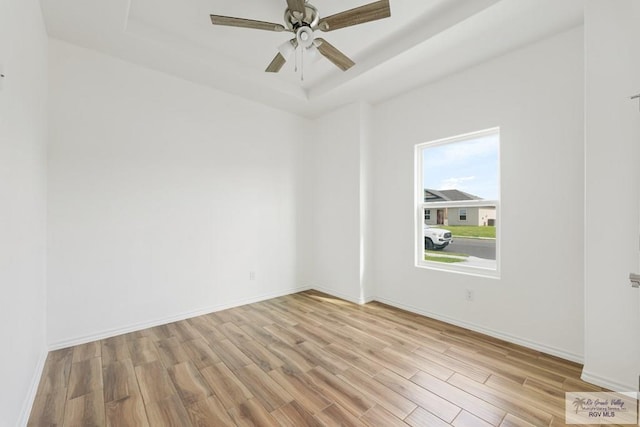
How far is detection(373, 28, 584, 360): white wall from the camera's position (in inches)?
91.2

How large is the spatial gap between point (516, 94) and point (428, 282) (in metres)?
2.17

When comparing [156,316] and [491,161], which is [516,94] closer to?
[491,161]

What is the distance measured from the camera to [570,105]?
7.59 ft

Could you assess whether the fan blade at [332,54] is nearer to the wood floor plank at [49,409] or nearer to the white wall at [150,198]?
the white wall at [150,198]

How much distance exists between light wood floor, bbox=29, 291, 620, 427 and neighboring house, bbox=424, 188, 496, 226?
1195mm

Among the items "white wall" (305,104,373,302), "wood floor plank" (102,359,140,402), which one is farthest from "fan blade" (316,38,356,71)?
"wood floor plank" (102,359,140,402)

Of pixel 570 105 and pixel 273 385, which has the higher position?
pixel 570 105

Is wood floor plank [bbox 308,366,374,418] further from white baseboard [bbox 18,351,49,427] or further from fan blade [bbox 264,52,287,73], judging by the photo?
fan blade [bbox 264,52,287,73]

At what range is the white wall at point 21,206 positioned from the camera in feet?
4.32

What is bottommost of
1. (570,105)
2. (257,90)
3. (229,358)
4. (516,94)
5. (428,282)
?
(229,358)

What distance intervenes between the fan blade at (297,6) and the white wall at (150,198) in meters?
1.98

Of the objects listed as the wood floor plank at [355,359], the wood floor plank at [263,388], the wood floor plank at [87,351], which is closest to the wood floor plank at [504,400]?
the wood floor plank at [355,359]

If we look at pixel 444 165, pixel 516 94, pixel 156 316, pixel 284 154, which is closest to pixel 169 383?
pixel 156 316

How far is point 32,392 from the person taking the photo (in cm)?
186
